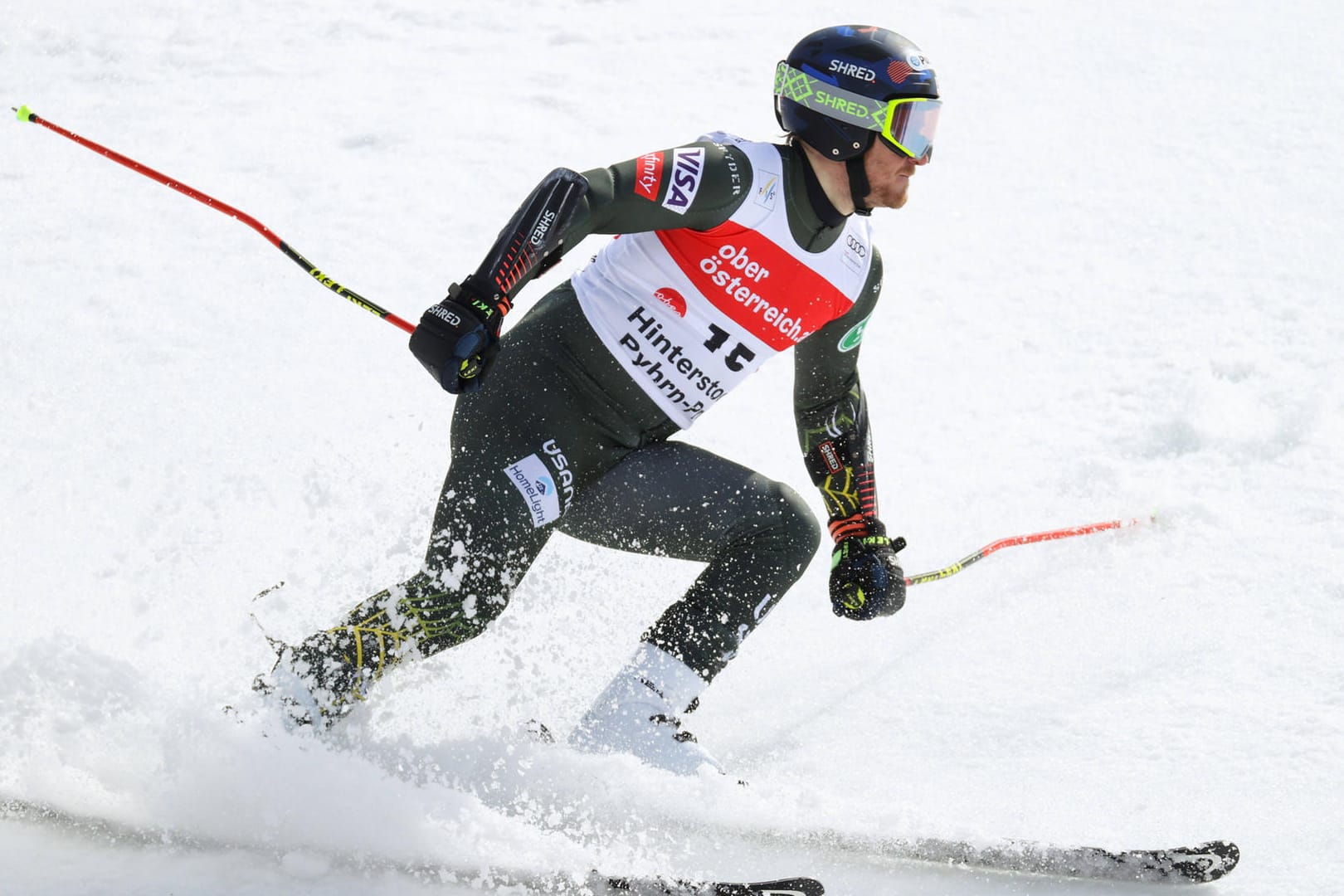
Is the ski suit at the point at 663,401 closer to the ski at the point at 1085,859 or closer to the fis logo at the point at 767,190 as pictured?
the fis logo at the point at 767,190

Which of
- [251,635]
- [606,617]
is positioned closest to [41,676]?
[251,635]

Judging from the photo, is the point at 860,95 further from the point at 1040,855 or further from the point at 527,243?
the point at 1040,855

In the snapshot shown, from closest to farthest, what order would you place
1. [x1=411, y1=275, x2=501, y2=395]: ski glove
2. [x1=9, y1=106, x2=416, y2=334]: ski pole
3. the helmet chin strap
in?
[x1=411, y1=275, x2=501, y2=395]: ski glove < [x1=9, y1=106, x2=416, y2=334]: ski pole < the helmet chin strap

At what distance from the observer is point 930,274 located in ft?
25.3

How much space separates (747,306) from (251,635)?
67.2 inches

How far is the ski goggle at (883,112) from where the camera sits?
3.18m

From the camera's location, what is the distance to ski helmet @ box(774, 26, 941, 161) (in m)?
3.18

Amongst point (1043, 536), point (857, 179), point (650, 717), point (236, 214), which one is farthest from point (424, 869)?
point (1043, 536)

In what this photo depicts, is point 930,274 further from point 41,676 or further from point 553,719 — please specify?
point 41,676

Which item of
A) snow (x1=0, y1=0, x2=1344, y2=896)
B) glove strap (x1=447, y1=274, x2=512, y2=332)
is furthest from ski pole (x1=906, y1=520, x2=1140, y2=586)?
glove strap (x1=447, y1=274, x2=512, y2=332)

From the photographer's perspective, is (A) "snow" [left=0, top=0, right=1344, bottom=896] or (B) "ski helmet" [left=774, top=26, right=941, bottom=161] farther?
(B) "ski helmet" [left=774, top=26, right=941, bottom=161]

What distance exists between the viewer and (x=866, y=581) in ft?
11.4

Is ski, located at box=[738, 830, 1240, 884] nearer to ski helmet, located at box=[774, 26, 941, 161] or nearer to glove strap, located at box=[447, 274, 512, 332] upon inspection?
glove strap, located at box=[447, 274, 512, 332]

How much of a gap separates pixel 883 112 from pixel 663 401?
93 cm
